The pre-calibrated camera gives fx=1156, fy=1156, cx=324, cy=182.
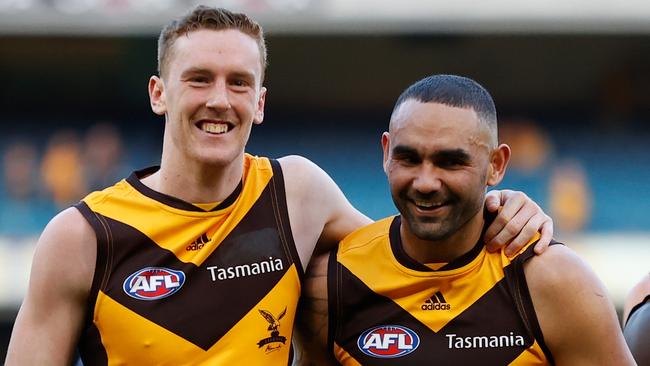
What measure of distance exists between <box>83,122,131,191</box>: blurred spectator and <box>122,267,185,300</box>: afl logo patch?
36.1 ft

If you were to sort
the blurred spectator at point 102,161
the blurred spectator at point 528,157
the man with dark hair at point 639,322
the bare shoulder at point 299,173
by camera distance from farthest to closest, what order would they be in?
the blurred spectator at point 528,157
the blurred spectator at point 102,161
the bare shoulder at point 299,173
the man with dark hair at point 639,322

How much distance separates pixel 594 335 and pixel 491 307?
1.13ft

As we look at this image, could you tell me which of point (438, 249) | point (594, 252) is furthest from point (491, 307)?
point (594, 252)

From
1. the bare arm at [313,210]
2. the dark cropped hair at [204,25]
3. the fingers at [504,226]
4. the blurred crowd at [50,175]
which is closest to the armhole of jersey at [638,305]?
the fingers at [504,226]

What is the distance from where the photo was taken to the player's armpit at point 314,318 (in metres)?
3.98

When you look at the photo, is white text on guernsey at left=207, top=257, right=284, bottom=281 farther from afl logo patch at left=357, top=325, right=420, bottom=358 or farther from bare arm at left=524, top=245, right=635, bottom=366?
bare arm at left=524, top=245, right=635, bottom=366

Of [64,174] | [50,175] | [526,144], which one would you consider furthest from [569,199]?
[50,175]

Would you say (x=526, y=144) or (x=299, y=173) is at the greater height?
(x=299, y=173)

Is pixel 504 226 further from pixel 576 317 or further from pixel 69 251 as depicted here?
pixel 69 251

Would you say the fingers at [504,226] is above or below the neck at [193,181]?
below

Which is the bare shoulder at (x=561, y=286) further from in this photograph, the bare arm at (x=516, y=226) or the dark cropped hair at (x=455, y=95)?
the dark cropped hair at (x=455, y=95)

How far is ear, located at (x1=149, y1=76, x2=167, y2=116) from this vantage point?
3988mm

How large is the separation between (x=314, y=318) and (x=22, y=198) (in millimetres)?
12616

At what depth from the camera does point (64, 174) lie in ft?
52.0
